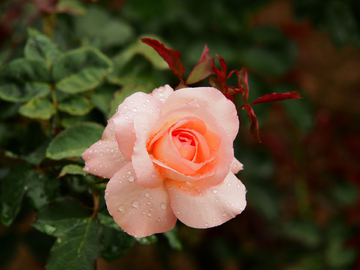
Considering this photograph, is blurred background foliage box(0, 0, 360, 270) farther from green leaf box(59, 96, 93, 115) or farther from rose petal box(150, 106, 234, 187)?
rose petal box(150, 106, 234, 187)

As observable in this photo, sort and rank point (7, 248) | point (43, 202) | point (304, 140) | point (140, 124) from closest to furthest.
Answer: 1. point (140, 124)
2. point (43, 202)
3. point (7, 248)
4. point (304, 140)

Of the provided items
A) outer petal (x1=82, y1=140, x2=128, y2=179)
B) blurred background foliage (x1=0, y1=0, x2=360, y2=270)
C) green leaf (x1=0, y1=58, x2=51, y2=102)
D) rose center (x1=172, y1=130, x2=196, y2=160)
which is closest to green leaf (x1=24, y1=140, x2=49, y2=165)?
blurred background foliage (x1=0, y1=0, x2=360, y2=270)

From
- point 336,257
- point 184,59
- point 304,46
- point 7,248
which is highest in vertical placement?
point 184,59

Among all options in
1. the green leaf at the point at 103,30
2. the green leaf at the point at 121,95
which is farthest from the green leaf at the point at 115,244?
the green leaf at the point at 103,30

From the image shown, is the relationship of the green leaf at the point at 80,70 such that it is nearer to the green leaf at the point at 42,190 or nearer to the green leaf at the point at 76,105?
the green leaf at the point at 76,105

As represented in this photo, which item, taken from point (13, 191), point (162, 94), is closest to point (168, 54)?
point (162, 94)

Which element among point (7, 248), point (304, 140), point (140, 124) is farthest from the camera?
point (304, 140)

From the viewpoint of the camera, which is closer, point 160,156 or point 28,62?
point 160,156

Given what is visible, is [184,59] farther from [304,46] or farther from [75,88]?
[304,46]

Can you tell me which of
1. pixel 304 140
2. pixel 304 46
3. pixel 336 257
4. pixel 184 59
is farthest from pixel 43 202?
pixel 304 46
